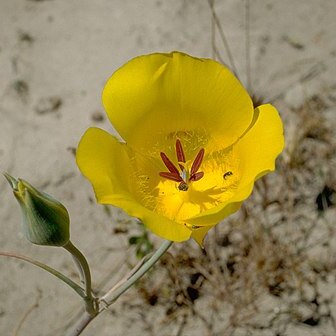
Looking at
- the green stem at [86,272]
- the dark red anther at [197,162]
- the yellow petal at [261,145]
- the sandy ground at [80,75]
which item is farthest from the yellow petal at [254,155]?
the sandy ground at [80,75]

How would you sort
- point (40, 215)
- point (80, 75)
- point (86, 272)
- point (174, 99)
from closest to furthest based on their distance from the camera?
1. point (40, 215)
2. point (86, 272)
3. point (174, 99)
4. point (80, 75)

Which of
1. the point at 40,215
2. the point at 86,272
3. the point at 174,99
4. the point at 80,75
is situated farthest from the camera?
the point at 80,75

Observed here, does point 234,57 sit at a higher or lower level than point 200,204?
lower

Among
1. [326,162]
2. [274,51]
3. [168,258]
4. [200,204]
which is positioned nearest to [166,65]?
[200,204]

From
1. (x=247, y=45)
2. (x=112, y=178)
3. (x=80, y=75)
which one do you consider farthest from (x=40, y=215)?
(x=247, y=45)

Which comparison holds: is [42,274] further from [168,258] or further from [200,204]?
[200,204]

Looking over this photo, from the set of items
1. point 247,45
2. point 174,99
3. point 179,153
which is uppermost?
point 174,99

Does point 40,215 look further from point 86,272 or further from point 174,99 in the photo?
point 174,99
